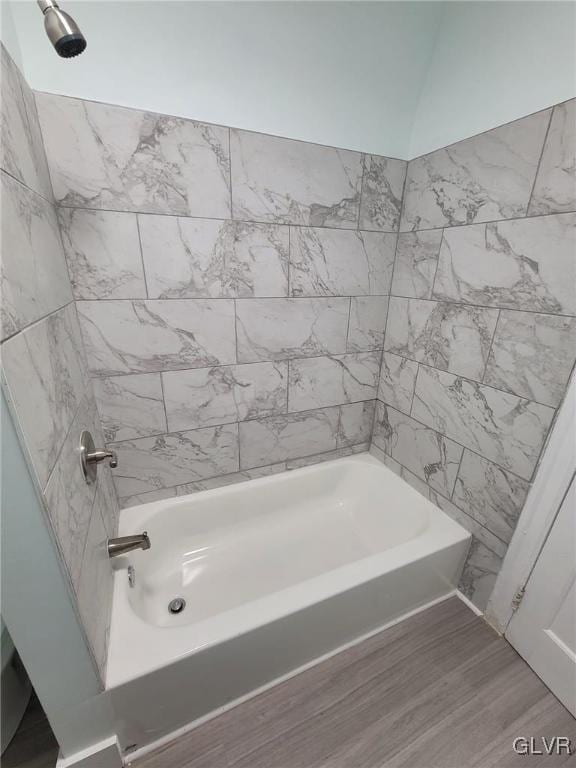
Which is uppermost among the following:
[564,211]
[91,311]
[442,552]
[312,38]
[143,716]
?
[312,38]

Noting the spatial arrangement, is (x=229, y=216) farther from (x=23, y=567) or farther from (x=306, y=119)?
(x=23, y=567)

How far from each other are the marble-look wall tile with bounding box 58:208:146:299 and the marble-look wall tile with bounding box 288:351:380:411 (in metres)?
0.78

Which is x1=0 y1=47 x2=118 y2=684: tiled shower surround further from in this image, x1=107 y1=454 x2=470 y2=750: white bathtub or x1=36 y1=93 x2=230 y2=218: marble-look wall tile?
x1=107 y1=454 x2=470 y2=750: white bathtub

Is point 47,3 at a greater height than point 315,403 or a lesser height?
greater

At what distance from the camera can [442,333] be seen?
4.48 feet

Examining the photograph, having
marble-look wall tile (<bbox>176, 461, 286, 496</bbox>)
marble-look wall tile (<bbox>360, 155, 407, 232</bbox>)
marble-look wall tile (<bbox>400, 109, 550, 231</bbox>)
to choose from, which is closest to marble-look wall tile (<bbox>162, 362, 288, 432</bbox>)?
marble-look wall tile (<bbox>176, 461, 286, 496</bbox>)

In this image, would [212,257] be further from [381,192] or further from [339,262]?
[381,192]

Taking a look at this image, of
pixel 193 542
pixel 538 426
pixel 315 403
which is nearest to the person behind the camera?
pixel 538 426

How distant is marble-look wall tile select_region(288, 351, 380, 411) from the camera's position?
1.59m

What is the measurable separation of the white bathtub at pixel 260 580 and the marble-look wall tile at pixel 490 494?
5.1 inches

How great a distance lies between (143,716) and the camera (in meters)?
0.92

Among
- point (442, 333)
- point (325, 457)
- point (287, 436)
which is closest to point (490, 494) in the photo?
point (442, 333)

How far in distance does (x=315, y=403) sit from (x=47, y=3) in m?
1.47

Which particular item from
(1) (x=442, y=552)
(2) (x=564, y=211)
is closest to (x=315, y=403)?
(1) (x=442, y=552)
